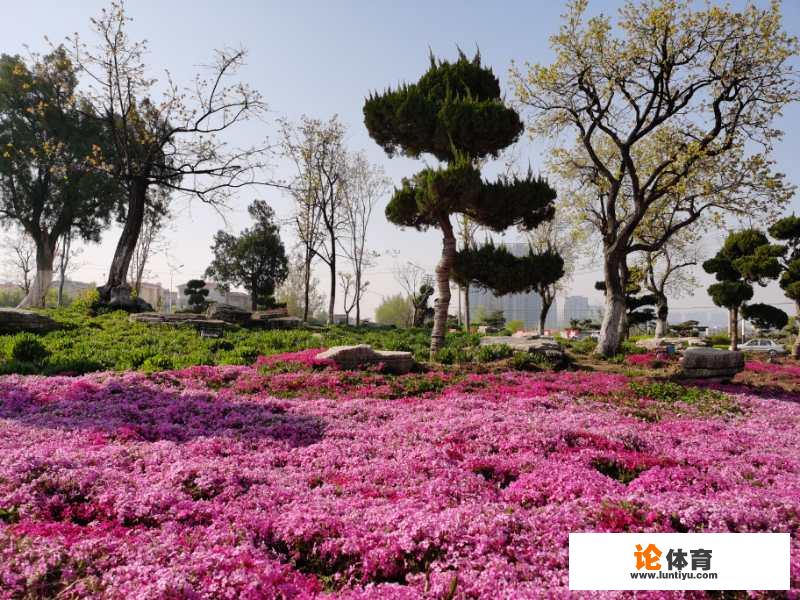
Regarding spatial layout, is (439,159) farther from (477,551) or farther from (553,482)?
(477,551)

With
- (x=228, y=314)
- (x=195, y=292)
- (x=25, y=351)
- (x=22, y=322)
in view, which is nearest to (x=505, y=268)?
(x=25, y=351)

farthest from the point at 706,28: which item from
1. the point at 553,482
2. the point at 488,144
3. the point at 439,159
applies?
the point at 553,482

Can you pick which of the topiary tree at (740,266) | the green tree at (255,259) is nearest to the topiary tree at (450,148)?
the topiary tree at (740,266)

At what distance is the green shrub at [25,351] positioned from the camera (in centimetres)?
1238

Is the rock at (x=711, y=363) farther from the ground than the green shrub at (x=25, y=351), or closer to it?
farther from the ground

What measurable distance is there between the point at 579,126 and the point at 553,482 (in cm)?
1728

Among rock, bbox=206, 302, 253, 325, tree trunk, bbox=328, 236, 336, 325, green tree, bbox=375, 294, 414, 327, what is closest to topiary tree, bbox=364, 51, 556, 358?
rock, bbox=206, 302, 253, 325

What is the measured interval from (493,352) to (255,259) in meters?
40.0

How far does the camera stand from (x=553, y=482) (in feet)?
17.4

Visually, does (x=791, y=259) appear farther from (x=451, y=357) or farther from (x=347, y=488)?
(x=347, y=488)

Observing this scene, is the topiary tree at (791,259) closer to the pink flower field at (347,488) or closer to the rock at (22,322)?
the pink flower field at (347,488)

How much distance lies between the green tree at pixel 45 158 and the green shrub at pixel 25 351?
22505 millimetres

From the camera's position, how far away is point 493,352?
1543cm

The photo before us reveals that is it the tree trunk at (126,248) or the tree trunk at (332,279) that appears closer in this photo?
the tree trunk at (126,248)
